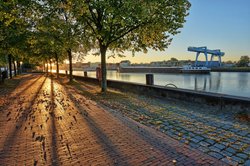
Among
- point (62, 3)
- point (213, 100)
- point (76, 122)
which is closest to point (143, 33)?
point (62, 3)

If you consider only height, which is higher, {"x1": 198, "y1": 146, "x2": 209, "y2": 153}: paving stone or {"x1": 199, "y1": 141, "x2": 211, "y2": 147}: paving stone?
{"x1": 199, "y1": 141, "x2": 211, "y2": 147}: paving stone

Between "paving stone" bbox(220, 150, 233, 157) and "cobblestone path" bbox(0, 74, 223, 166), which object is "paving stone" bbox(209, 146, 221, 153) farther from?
"cobblestone path" bbox(0, 74, 223, 166)

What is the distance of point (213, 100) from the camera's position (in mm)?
7414

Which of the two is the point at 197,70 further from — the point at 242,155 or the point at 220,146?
the point at 242,155

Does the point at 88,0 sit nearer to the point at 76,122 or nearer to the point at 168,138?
the point at 76,122

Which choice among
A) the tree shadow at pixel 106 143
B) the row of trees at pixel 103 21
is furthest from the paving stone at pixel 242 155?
the row of trees at pixel 103 21

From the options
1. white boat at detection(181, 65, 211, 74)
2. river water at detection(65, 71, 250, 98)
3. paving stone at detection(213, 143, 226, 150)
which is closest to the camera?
paving stone at detection(213, 143, 226, 150)

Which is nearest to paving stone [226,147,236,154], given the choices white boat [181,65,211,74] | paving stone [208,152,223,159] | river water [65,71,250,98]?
paving stone [208,152,223,159]


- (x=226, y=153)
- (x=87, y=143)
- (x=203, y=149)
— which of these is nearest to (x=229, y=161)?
(x=226, y=153)

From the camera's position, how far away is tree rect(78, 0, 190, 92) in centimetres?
846

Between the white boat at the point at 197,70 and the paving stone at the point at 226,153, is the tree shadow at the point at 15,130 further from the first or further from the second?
the white boat at the point at 197,70

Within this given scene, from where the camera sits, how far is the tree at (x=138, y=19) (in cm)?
846

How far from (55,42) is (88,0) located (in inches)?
268

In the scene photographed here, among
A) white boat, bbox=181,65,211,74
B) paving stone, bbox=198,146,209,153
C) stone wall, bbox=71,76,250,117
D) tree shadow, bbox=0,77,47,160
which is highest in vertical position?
white boat, bbox=181,65,211,74
